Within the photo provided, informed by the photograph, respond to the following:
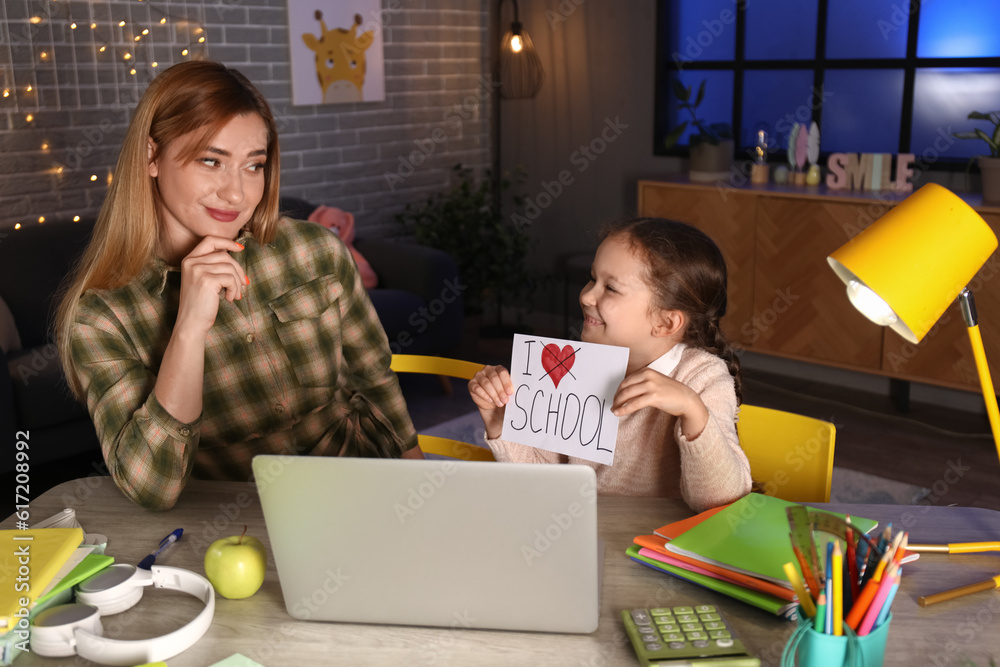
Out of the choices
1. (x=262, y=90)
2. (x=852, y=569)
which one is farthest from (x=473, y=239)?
(x=852, y=569)

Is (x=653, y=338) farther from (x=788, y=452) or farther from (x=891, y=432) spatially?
(x=891, y=432)

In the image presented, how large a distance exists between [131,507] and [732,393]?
966mm

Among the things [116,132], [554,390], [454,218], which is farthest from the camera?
[454,218]

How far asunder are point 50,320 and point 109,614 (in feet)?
8.30

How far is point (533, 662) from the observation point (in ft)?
3.22

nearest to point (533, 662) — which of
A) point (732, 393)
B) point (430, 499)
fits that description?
point (430, 499)

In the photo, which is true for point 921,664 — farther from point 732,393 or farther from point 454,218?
point 454,218

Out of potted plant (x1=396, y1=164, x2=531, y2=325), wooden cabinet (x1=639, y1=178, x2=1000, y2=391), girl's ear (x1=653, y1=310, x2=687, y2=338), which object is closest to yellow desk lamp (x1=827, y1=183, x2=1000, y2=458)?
girl's ear (x1=653, y1=310, x2=687, y2=338)

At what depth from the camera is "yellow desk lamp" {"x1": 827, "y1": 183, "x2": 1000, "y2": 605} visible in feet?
3.46

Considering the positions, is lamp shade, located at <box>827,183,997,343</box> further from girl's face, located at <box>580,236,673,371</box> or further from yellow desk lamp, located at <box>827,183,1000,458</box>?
girl's face, located at <box>580,236,673,371</box>

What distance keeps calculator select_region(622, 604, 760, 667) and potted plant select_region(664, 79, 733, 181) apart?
3456mm

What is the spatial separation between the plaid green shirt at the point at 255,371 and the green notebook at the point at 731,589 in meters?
0.71

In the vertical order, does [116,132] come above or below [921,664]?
above

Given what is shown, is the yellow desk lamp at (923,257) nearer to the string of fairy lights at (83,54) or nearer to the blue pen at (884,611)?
the blue pen at (884,611)
